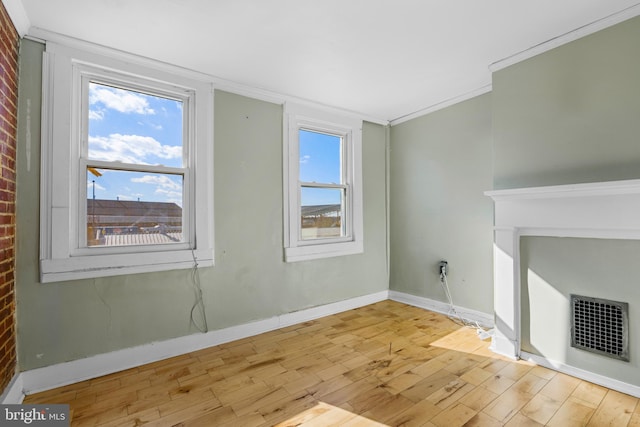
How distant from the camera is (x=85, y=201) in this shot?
2.26 m

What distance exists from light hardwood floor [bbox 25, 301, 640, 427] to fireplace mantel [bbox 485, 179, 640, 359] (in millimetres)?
327

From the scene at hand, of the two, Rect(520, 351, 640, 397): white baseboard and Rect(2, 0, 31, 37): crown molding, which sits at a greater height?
Rect(2, 0, 31, 37): crown molding

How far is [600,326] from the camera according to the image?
1981mm

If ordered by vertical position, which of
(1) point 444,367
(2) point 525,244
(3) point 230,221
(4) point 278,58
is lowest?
(1) point 444,367

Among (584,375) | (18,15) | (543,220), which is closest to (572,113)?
(543,220)

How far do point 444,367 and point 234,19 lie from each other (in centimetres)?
287

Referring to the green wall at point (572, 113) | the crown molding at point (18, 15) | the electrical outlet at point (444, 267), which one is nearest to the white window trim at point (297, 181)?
the electrical outlet at point (444, 267)

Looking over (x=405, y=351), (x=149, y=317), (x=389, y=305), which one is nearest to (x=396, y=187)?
(x=389, y=305)

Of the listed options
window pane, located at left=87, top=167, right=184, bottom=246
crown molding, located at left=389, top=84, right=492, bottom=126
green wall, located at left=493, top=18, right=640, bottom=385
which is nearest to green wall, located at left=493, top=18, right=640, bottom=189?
green wall, located at left=493, top=18, right=640, bottom=385

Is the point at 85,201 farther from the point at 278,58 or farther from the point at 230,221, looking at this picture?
the point at 278,58

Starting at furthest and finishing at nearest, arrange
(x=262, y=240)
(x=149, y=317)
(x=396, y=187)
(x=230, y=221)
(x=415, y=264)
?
1. (x=396, y=187)
2. (x=415, y=264)
3. (x=262, y=240)
4. (x=230, y=221)
5. (x=149, y=317)

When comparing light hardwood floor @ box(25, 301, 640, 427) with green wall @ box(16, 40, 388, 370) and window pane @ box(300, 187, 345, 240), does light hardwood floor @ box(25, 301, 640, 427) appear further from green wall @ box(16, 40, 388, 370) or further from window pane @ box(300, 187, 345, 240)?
window pane @ box(300, 187, 345, 240)

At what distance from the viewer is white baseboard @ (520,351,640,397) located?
6.15ft

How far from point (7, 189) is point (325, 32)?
2.28 meters
